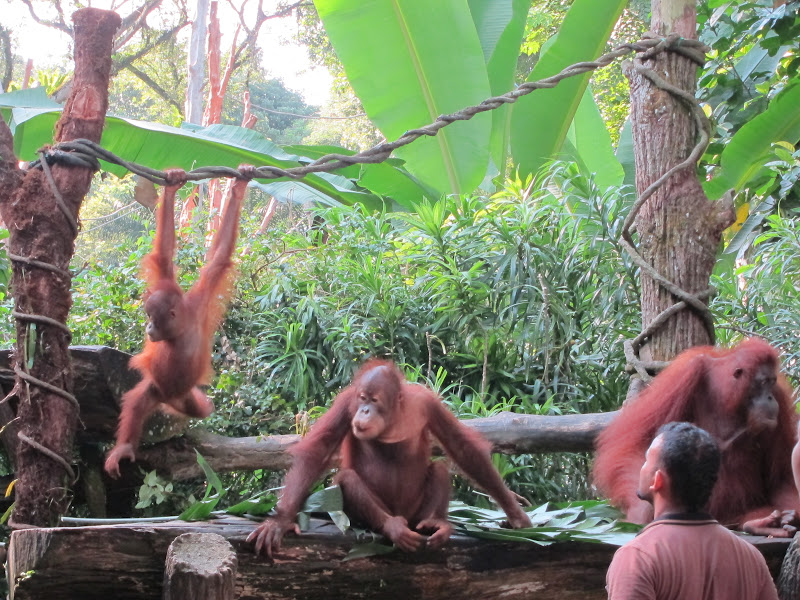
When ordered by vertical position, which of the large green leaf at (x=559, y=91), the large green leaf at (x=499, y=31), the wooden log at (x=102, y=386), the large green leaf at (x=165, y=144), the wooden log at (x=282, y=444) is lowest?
the wooden log at (x=282, y=444)

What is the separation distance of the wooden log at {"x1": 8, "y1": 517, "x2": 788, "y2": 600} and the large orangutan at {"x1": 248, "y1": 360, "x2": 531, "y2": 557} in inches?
4.2

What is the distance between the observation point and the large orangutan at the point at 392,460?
2869mm

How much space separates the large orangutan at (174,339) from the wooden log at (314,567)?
4.26 feet

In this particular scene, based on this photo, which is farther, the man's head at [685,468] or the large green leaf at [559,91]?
the large green leaf at [559,91]

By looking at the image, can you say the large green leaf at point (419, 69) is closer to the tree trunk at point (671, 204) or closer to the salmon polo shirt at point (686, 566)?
the tree trunk at point (671, 204)

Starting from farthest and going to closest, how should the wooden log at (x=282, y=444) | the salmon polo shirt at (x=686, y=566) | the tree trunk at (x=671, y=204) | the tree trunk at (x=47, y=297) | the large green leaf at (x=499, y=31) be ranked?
the large green leaf at (x=499, y=31), the wooden log at (x=282, y=444), the tree trunk at (x=671, y=204), the tree trunk at (x=47, y=297), the salmon polo shirt at (x=686, y=566)

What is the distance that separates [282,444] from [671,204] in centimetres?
219

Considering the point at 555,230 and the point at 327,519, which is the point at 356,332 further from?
the point at 327,519

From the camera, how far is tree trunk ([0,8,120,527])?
272 cm

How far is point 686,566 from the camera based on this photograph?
6.18 ft

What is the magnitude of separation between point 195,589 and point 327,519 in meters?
0.72

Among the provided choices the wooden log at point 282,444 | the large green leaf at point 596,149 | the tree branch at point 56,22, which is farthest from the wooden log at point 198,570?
the tree branch at point 56,22

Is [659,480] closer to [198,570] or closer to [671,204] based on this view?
[198,570]

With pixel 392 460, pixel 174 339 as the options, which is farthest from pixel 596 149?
pixel 392 460
